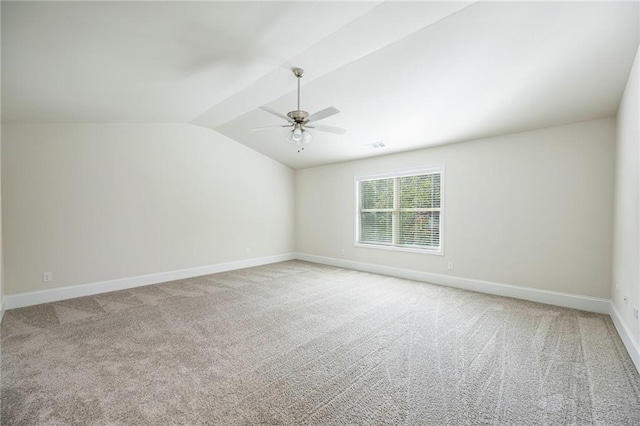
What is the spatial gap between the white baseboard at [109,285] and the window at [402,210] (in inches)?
114

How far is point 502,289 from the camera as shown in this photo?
430cm

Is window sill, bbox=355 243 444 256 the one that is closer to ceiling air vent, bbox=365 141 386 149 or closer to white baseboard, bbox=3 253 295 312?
ceiling air vent, bbox=365 141 386 149

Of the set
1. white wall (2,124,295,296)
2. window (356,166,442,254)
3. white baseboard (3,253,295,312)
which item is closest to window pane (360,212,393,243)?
window (356,166,442,254)

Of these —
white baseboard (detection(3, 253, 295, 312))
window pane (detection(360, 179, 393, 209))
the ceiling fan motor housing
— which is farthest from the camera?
window pane (detection(360, 179, 393, 209))

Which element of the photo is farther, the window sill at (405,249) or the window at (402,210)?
the window at (402,210)

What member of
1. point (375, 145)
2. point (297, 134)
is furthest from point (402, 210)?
point (297, 134)

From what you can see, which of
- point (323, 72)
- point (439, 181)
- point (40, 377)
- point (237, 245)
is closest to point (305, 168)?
point (237, 245)

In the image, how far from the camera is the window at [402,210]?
205 inches

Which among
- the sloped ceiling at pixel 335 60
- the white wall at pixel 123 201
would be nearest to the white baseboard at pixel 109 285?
the white wall at pixel 123 201

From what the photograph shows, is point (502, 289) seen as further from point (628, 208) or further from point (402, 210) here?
point (402, 210)

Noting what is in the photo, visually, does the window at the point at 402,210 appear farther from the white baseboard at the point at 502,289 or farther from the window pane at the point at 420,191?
the white baseboard at the point at 502,289

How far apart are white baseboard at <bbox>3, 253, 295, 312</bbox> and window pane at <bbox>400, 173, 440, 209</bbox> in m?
3.71

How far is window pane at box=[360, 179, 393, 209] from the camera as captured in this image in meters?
5.91

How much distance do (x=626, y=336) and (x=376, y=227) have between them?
3.94m
